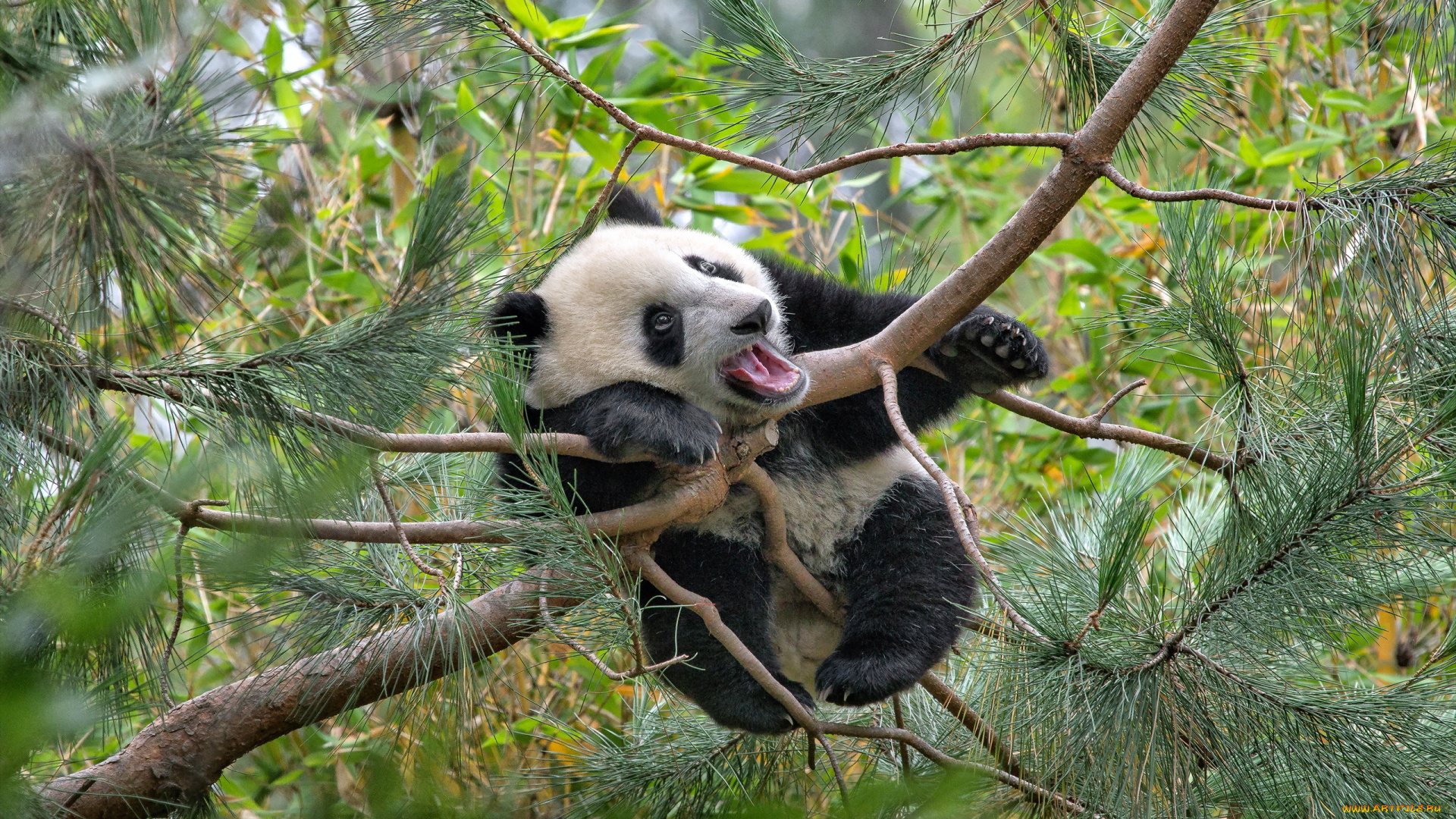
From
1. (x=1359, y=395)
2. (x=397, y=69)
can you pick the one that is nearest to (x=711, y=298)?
(x=1359, y=395)

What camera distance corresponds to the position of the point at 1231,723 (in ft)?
5.17

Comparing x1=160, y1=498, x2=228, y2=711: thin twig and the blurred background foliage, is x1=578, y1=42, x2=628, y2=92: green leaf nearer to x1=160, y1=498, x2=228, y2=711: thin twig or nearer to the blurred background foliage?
the blurred background foliage

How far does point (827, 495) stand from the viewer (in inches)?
105

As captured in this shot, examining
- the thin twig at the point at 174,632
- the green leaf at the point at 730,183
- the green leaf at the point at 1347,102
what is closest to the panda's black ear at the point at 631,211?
the green leaf at the point at 730,183

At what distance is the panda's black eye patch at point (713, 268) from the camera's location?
2.57 meters

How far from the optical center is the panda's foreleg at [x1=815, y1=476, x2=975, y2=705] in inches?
87.4

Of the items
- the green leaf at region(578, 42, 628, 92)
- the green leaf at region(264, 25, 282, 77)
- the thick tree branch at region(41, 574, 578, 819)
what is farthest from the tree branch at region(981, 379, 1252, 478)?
the green leaf at region(264, 25, 282, 77)

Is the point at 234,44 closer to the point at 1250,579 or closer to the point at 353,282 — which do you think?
the point at 353,282

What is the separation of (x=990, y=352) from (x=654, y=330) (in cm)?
80

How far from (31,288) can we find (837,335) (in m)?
1.80

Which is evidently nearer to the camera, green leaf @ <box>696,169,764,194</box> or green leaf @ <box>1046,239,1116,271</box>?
green leaf @ <box>1046,239,1116,271</box>

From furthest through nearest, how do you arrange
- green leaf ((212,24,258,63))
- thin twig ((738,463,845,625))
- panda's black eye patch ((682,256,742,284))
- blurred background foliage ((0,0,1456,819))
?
green leaf ((212,24,258,63)) → panda's black eye patch ((682,256,742,284)) → thin twig ((738,463,845,625)) → blurred background foliage ((0,0,1456,819))

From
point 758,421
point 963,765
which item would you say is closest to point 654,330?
point 758,421

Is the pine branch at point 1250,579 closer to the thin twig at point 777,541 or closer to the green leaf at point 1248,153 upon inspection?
the thin twig at point 777,541
